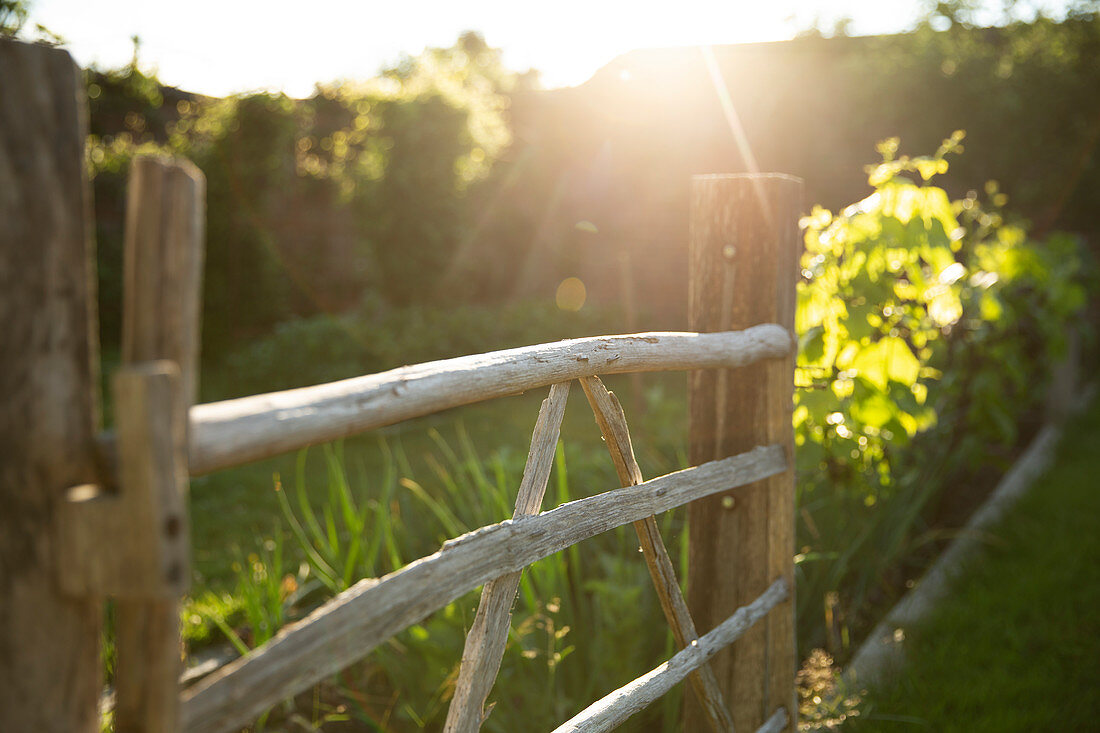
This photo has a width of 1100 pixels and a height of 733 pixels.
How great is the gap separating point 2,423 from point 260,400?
24cm

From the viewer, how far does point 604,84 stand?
6.72 metres

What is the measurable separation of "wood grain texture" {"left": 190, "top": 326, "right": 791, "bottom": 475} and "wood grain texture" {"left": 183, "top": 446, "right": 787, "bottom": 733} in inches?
7.9

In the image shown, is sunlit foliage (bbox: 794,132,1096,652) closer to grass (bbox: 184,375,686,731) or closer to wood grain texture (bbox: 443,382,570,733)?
grass (bbox: 184,375,686,731)

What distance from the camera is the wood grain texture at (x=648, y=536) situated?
148 centimetres

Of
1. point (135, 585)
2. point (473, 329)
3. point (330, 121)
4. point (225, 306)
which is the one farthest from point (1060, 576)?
point (330, 121)

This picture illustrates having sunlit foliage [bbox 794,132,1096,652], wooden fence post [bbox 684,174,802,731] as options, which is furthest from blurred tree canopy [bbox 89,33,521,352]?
wooden fence post [bbox 684,174,802,731]

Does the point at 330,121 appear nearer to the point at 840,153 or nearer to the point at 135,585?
the point at 840,153

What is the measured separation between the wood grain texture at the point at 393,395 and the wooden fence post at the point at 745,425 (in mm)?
384

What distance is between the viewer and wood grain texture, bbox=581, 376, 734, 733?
148 centimetres

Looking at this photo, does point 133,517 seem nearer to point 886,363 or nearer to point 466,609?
point 466,609

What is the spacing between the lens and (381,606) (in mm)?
988

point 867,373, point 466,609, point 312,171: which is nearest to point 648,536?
point 466,609

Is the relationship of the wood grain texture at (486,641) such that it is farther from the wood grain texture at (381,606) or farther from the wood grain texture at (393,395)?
the wood grain texture at (393,395)

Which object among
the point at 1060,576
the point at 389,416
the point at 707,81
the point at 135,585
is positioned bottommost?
the point at 1060,576
